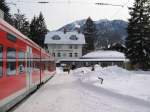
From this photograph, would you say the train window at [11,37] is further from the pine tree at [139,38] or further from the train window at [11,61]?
the pine tree at [139,38]

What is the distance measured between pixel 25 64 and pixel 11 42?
3695 millimetres

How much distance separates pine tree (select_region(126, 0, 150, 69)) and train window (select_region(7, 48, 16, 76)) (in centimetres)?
5085

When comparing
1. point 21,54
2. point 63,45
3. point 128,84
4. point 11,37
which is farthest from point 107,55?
point 11,37

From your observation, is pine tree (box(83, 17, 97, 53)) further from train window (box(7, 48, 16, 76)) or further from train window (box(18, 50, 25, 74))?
train window (box(7, 48, 16, 76))

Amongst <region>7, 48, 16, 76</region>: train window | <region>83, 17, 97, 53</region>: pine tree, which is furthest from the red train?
<region>83, 17, 97, 53</region>: pine tree

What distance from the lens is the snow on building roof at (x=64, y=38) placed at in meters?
113

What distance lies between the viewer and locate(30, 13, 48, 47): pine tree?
374ft

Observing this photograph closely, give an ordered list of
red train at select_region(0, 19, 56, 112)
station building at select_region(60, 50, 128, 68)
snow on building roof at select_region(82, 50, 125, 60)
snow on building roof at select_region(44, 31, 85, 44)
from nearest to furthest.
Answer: red train at select_region(0, 19, 56, 112) < station building at select_region(60, 50, 128, 68) < snow on building roof at select_region(82, 50, 125, 60) < snow on building roof at select_region(44, 31, 85, 44)

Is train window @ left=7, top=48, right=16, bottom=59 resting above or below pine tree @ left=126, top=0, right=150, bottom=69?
below

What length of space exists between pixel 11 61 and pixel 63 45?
103 meters

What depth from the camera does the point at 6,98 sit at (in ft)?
36.9

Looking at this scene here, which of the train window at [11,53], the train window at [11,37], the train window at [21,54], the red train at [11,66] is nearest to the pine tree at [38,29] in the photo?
the train window at [21,54]

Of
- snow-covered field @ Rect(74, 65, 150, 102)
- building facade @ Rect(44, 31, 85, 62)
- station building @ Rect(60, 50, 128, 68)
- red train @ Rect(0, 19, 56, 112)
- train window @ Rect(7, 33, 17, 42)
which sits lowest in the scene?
snow-covered field @ Rect(74, 65, 150, 102)

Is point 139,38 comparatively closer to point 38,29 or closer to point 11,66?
point 11,66
